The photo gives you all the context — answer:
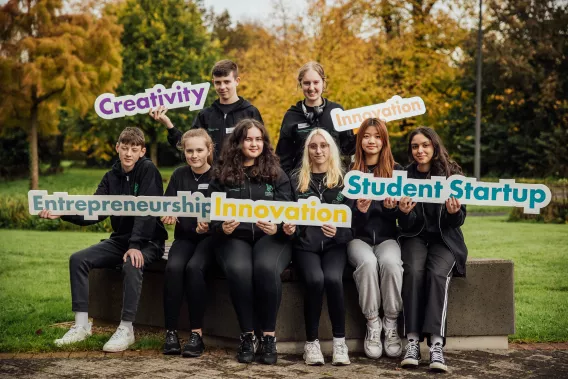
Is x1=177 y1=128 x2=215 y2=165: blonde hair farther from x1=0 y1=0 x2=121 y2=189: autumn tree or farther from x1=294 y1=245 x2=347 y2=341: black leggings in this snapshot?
x1=0 y1=0 x2=121 y2=189: autumn tree

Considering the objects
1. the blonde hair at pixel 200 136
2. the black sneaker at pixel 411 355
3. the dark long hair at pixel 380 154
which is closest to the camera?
the black sneaker at pixel 411 355

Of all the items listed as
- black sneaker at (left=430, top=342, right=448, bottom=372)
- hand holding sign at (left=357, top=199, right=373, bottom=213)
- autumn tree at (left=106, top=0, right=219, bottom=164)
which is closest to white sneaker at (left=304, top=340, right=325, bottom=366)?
black sneaker at (left=430, top=342, right=448, bottom=372)

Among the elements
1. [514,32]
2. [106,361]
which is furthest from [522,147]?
[106,361]

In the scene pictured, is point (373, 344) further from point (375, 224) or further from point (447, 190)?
point (447, 190)

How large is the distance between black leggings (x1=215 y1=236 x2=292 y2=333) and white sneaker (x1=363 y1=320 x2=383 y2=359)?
0.74 m

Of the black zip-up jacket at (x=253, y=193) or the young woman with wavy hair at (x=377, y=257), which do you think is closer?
the young woman with wavy hair at (x=377, y=257)

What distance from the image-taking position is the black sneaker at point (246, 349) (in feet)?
17.3

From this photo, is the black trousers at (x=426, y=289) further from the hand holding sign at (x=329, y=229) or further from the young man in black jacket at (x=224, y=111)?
the young man in black jacket at (x=224, y=111)

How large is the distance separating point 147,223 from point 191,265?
0.69 m

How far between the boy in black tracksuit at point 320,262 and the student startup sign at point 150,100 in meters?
1.54

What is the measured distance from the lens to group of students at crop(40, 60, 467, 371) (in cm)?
535

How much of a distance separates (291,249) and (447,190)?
131 centimetres

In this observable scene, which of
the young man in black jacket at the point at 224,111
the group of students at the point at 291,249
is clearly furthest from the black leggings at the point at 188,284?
the young man in black jacket at the point at 224,111

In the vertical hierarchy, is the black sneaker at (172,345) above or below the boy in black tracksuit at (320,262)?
below
